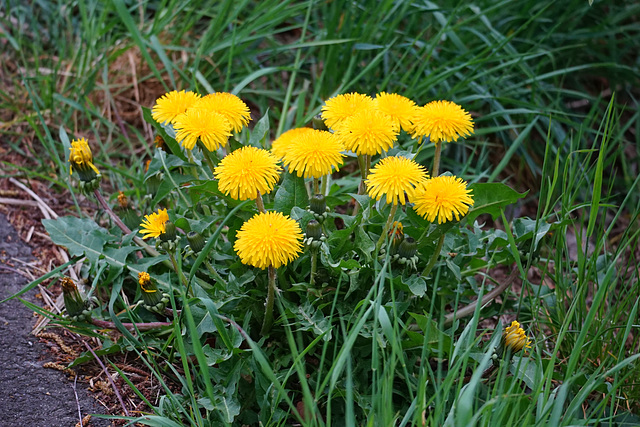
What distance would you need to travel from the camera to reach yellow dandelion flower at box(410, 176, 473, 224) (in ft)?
4.65

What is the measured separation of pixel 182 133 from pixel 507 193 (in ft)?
2.90

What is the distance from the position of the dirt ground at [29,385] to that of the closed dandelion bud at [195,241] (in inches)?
18.2

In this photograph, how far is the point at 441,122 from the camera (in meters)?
1.52

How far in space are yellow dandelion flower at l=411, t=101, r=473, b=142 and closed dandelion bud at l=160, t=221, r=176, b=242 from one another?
0.69 meters

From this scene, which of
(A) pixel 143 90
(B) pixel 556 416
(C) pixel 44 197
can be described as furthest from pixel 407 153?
(A) pixel 143 90

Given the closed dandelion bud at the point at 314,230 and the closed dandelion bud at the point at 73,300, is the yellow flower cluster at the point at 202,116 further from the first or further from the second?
the closed dandelion bud at the point at 73,300

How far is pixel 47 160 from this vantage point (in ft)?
8.09

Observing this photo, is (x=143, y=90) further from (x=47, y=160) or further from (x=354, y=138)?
(x=354, y=138)

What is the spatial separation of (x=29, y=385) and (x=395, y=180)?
106 cm

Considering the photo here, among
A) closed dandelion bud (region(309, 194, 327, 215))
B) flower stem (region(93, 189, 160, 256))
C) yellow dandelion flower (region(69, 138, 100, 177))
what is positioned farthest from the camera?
flower stem (region(93, 189, 160, 256))

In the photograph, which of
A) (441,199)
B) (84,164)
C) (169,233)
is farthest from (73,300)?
(441,199)

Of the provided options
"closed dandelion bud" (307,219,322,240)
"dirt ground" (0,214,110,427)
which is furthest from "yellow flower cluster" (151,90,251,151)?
"dirt ground" (0,214,110,427)

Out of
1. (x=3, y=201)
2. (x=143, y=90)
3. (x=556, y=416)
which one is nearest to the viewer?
(x=556, y=416)

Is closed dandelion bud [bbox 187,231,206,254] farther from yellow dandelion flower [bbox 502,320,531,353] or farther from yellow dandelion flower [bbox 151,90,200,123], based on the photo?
yellow dandelion flower [bbox 502,320,531,353]
